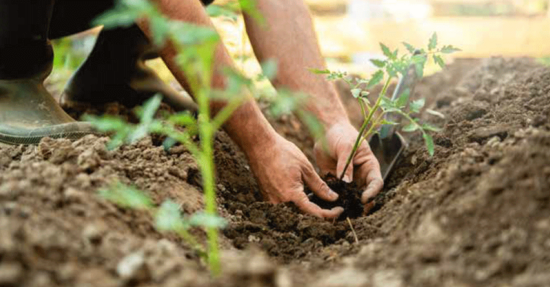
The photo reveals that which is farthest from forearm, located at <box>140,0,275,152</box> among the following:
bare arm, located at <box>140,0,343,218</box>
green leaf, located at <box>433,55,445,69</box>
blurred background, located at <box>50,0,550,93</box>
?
blurred background, located at <box>50,0,550,93</box>

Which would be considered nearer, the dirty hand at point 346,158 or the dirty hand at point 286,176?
the dirty hand at point 286,176

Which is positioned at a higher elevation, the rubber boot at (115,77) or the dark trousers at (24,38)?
the dark trousers at (24,38)

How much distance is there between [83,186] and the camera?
136 centimetres

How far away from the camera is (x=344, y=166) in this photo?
6.53ft

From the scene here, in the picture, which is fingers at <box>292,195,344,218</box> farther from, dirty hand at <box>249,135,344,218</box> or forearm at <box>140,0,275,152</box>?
forearm at <box>140,0,275,152</box>

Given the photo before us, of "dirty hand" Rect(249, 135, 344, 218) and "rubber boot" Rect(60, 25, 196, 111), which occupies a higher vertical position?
"dirty hand" Rect(249, 135, 344, 218)

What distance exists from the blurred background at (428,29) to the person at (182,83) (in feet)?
5.32

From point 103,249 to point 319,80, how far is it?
124 centimetres

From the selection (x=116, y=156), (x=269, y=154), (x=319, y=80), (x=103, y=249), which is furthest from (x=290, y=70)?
(x=103, y=249)

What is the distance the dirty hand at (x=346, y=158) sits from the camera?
2.00m

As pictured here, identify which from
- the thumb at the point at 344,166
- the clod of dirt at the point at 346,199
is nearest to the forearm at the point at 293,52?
the thumb at the point at 344,166

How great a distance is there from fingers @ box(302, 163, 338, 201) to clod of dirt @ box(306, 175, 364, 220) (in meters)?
0.04

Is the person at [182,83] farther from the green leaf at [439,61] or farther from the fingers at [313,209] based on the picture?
the green leaf at [439,61]

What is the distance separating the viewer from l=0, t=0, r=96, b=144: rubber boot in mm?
2053
